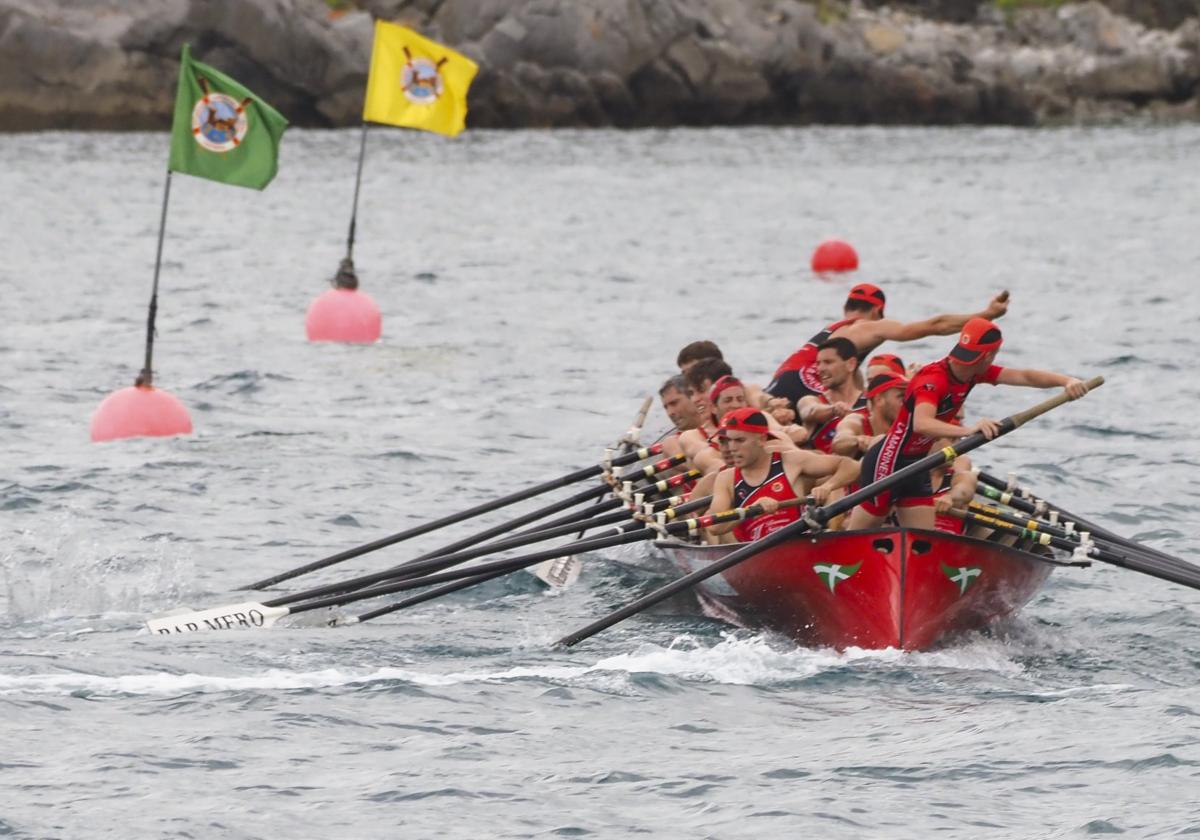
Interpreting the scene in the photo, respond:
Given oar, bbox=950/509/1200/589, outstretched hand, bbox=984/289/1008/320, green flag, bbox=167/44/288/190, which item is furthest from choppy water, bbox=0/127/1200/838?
green flag, bbox=167/44/288/190

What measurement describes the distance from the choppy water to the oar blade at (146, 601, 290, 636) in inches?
10.1

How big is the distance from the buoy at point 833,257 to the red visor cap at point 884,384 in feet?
78.5

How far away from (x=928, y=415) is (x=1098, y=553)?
5.27 feet

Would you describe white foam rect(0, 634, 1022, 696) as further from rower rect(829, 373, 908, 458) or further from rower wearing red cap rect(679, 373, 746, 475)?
rower wearing red cap rect(679, 373, 746, 475)

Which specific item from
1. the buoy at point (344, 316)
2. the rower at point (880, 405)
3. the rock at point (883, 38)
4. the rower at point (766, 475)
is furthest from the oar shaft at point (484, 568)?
the rock at point (883, 38)

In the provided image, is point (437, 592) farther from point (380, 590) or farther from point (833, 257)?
point (833, 257)

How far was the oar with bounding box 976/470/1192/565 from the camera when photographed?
43.5ft

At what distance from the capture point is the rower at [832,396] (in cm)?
1377

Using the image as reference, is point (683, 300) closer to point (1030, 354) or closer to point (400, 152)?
point (1030, 354)

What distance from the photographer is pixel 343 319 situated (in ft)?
88.0

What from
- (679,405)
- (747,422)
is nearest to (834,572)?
(747,422)

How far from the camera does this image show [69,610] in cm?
1400

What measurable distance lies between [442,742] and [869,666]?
2.71 meters

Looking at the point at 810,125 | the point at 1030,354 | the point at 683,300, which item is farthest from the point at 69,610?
the point at 810,125
